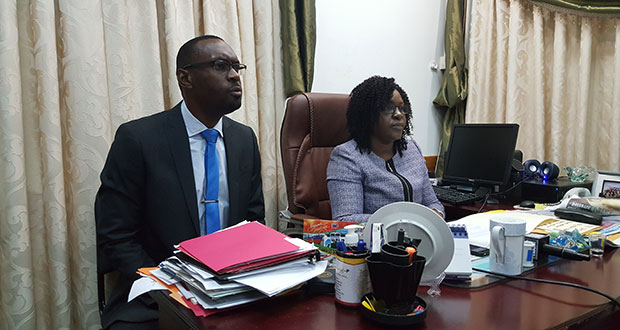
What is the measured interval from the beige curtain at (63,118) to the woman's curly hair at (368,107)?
0.78m

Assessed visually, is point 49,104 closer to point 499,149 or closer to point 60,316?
point 60,316

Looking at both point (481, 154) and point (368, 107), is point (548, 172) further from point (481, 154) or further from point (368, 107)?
point (368, 107)

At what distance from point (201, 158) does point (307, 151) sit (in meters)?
0.54

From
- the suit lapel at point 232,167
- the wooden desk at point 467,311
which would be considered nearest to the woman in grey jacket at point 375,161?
the suit lapel at point 232,167

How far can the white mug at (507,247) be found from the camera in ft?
3.05

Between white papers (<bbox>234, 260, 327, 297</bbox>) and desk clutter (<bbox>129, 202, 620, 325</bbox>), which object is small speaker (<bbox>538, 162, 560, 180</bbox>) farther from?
white papers (<bbox>234, 260, 327, 297</bbox>)

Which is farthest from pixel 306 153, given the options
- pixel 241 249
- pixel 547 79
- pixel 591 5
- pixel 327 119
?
pixel 591 5

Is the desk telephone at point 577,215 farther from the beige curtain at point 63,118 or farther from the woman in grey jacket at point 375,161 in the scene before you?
the beige curtain at point 63,118

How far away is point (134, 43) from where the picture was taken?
1.72 metres

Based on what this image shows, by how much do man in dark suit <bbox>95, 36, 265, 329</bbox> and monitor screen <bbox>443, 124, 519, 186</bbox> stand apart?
1176mm

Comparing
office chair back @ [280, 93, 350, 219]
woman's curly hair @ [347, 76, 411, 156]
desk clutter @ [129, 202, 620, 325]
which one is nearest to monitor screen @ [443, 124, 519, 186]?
woman's curly hair @ [347, 76, 411, 156]

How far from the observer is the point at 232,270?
2.57 feet

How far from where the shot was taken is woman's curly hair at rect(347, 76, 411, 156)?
1779 mm

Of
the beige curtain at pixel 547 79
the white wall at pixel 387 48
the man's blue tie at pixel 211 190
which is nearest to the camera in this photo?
the man's blue tie at pixel 211 190
